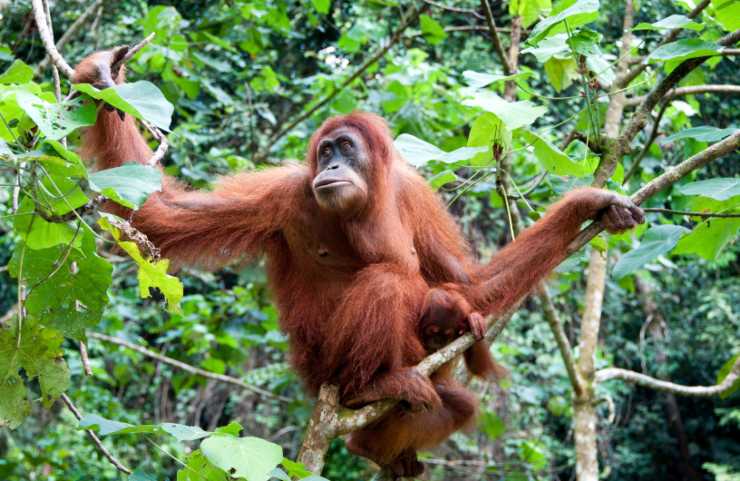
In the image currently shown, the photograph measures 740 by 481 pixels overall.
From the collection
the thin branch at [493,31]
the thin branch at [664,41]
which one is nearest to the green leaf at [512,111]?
the thin branch at [664,41]

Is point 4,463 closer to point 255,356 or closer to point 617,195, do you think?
point 617,195

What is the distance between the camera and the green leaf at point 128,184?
1.93 m

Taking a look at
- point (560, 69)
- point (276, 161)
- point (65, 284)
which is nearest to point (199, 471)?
point (65, 284)

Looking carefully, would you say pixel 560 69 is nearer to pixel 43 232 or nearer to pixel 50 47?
pixel 50 47

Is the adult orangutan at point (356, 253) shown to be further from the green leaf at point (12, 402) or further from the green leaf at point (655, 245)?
the green leaf at point (12, 402)

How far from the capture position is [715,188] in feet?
9.23

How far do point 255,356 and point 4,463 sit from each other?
5.83 metres

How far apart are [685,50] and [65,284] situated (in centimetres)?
219

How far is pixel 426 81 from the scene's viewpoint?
587 centimetres

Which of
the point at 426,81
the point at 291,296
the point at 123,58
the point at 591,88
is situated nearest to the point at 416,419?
the point at 291,296

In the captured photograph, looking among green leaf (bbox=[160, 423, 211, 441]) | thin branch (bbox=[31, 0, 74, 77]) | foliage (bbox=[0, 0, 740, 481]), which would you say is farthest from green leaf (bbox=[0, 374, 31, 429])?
thin branch (bbox=[31, 0, 74, 77])

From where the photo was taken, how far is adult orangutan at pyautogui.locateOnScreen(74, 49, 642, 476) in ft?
11.5

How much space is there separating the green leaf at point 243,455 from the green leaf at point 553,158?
1571mm

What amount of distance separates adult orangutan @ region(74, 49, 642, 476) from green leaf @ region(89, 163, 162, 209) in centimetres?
146
